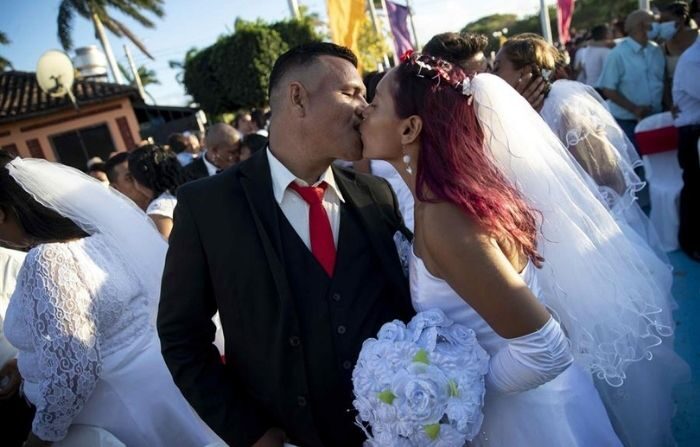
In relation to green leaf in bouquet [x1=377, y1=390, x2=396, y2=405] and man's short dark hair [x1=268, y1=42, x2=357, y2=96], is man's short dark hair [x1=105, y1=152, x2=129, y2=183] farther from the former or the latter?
green leaf in bouquet [x1=377, y1=390, x2=396, y2=405]

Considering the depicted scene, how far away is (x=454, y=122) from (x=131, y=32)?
3585 cm

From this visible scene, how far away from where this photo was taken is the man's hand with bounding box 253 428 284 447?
1831 millimetres

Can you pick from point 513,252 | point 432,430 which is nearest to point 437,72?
point 513,252

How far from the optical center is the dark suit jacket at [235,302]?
5.88 feet

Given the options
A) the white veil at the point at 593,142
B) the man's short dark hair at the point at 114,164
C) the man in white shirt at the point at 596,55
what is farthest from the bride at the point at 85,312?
the man in white shirt at the point at 596,55

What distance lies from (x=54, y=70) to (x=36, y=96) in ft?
49.2

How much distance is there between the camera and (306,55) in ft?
6.49

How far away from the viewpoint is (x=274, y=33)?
1947 centimetres

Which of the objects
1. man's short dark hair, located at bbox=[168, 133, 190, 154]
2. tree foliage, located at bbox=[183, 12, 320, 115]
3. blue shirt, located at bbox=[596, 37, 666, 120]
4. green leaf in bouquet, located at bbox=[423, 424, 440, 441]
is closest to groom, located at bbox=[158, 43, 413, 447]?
green leaf in bouquet, located at bbox=[423, 424, 440, 441]

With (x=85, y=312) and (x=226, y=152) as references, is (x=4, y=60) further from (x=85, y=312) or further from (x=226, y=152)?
(x=85, y=312)

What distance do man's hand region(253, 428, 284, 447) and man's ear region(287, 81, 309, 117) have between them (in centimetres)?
129

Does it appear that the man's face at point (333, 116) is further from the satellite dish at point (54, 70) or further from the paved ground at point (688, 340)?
the satellite dish at point (54, 70)

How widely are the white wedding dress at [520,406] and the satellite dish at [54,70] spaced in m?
8.30

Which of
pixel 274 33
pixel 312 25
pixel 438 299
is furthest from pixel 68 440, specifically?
pixel 312 25
